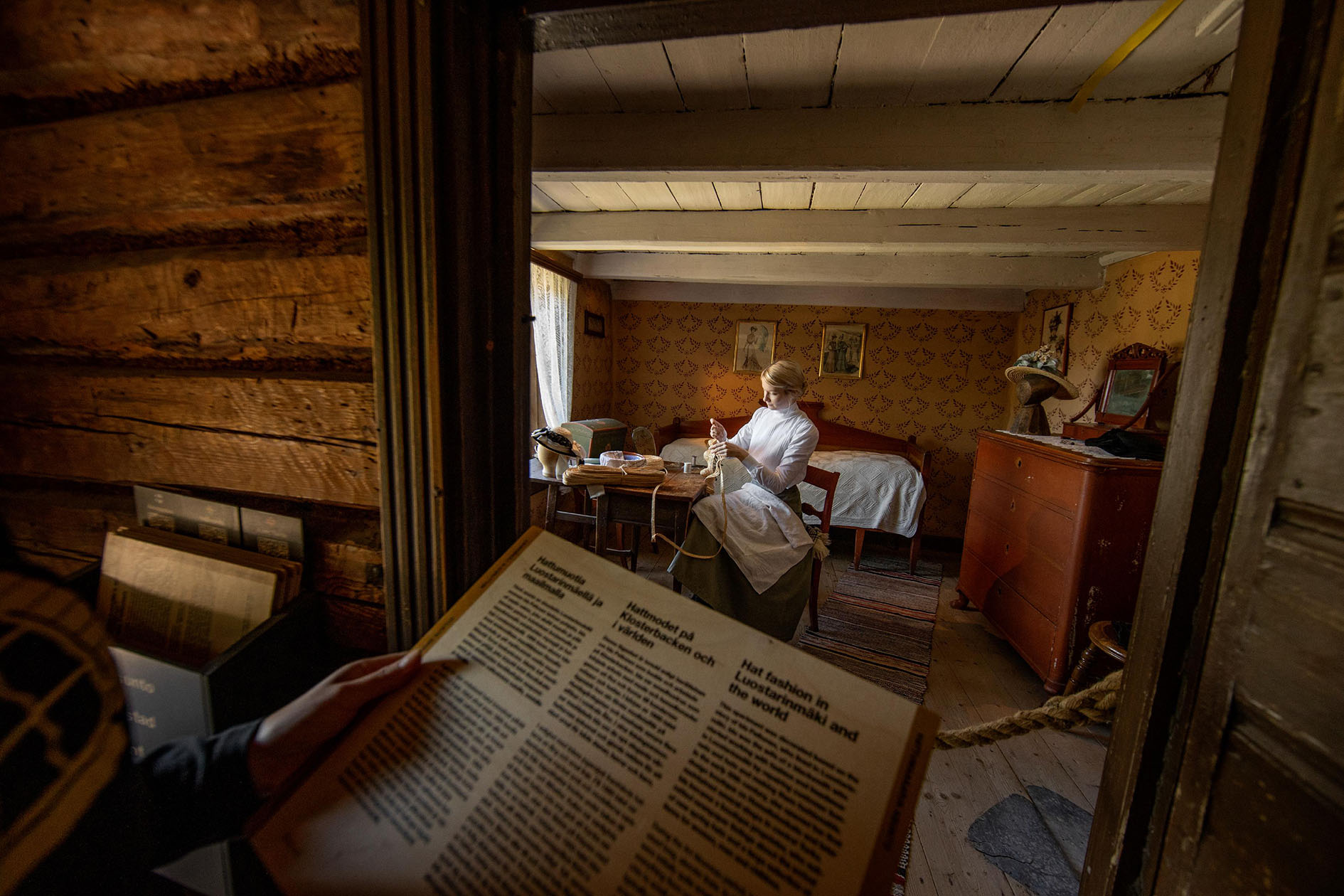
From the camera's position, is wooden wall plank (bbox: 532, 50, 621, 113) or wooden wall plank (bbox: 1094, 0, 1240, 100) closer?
wooden wall plank (bbox: 1094, 0, 1240, 100)

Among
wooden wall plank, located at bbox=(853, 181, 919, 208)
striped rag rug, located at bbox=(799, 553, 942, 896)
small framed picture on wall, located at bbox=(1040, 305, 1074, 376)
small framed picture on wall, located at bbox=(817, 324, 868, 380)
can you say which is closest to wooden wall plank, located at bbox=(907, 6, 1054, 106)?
wooden wall plank, located at bbox=(853, 181, 919, 208)

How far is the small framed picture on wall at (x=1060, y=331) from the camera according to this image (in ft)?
13.7

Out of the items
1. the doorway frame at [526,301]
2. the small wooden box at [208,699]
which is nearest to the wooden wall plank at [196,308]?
the doorway frame at [526,301]

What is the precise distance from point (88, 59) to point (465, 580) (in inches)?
46.8

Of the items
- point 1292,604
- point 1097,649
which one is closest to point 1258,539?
point 1292,604

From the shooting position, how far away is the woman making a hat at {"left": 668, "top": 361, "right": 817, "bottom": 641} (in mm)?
2525

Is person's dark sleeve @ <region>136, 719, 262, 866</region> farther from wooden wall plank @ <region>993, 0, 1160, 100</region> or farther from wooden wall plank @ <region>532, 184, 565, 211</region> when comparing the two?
wooden wall plank @ <region>532, 184, 565, 211</region>

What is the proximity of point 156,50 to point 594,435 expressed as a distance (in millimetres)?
2563

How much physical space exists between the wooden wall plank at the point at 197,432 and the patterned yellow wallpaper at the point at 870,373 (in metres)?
4.88

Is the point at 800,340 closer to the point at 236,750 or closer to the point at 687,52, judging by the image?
the point at 687,52

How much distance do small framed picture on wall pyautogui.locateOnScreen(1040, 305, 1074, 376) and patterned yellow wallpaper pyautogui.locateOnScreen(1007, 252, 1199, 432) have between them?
0.13 ft

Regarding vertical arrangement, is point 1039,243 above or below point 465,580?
above

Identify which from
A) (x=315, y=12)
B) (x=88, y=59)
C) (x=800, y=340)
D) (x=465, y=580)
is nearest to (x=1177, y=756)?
(x=465, y=580)

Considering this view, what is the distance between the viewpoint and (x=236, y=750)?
0.64 metres
